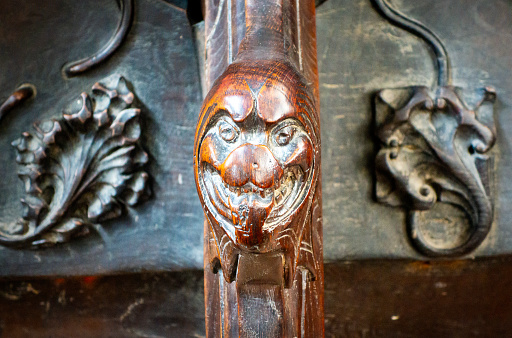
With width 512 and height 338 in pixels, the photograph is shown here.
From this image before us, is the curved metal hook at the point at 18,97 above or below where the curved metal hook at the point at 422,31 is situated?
below

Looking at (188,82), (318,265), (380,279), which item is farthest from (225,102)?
(380,279)

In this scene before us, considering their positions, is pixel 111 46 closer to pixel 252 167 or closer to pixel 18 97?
pixel 18 97

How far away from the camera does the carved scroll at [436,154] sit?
0.62m

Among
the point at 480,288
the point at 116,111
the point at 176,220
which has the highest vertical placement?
the point at 116,111

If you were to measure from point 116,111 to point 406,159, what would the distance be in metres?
0.40

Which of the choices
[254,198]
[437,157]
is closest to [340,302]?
[437,157]

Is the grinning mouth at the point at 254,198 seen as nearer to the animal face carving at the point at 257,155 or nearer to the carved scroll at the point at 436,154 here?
the animal face carving at the point at 257,155

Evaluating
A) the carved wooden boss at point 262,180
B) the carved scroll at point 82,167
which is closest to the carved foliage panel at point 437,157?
the carved wooden boss at point 262,180

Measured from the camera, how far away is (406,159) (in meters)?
0.63

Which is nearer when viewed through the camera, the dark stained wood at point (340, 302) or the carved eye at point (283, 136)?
the carved eye at point (283, 136)

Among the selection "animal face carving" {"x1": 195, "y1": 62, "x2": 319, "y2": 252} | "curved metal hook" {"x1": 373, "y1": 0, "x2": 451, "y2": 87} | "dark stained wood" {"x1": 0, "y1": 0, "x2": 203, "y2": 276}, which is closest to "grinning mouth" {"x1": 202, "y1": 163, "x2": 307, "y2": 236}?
"animal face carving" {"x1": 195, "y1": 62, "x2": 319, "y2": 252}


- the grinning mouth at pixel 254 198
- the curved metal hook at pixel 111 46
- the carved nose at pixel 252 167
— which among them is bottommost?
the grinning mouth at pixel 254 198

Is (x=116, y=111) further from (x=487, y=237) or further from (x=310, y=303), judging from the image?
(x=487, y=237)

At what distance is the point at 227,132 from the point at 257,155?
4cm
